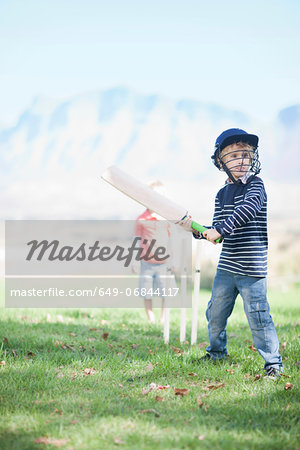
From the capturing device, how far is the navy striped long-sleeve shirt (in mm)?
3795

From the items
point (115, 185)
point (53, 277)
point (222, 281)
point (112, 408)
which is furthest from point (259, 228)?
point (53, 277)

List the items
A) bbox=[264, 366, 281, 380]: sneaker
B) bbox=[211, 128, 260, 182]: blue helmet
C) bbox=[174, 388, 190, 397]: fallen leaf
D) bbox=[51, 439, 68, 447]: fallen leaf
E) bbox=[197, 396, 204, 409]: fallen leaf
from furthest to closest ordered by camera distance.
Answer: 1. bbox=[211, 128, 260, 182]: blue helmet
2. bbox=[264, 366, 281, 380]: sneaker
3. bbox=[174, 388, 190, 397]: fallen leaf
4. bbox=[197, 396, 204, 409]: fallen leaf
5. bbox=[51, 439, 68, 447]: fallen leaf

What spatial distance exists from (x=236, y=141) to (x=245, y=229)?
71 cm

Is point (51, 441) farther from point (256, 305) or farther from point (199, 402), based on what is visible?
point (256, 305)

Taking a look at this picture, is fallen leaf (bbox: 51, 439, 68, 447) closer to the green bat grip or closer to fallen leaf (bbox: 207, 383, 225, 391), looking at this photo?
fallen leaf (bbox: 207, 383, 225, 391)

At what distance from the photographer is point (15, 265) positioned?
10430 mm

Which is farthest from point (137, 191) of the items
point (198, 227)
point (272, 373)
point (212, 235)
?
point (272, 373)

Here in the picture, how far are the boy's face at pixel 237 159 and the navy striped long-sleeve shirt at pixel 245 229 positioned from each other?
92 mm

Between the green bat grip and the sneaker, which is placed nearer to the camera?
the sneaker

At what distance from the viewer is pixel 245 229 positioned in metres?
3.95

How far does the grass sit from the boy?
0.31 metres

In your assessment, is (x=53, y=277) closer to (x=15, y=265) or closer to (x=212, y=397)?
(x=15, y=265)

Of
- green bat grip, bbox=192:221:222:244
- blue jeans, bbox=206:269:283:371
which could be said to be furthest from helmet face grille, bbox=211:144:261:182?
blue jeans, bbox=206:269:283:371

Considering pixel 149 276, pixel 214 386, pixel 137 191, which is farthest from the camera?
pixel 149 276
